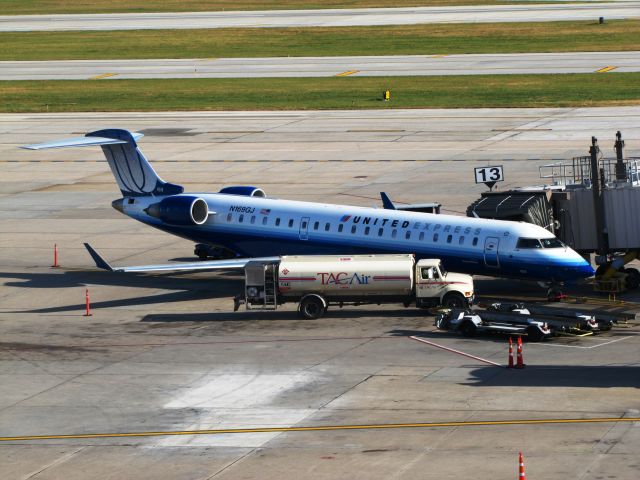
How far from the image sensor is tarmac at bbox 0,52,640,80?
362 ft

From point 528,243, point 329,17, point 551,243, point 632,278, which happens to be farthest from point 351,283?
point 329,17

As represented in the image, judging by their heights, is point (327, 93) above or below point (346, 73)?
below

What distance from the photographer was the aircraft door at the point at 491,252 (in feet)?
149

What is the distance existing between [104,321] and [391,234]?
10.6m

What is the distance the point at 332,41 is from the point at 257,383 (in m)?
101

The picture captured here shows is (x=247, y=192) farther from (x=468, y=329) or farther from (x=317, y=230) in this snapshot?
(x=468, y=329)

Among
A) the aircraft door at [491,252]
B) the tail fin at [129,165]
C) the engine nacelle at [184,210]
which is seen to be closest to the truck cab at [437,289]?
the aircraft door at [491,252]

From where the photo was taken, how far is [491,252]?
149 feet

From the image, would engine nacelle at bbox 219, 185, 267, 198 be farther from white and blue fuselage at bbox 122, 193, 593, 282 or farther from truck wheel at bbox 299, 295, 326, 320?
truck wheel at bbox 299, 295, 326, 320

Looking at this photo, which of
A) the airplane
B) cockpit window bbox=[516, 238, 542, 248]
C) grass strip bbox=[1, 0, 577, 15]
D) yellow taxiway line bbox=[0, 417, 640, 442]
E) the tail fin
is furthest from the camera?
grass strip bbox=[1, 0, 577, 15]

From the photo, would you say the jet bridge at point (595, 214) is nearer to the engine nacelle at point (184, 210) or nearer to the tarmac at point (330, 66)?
the engine nacelle at point (184, 210)

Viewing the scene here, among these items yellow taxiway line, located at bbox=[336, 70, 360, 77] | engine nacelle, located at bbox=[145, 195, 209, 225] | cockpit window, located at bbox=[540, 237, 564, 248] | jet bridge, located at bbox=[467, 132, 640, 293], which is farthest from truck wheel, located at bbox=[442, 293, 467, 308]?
yellow taxiway line, located at bbox=[336, 70, 360, 77]

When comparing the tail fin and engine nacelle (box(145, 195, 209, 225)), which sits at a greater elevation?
the tail fin

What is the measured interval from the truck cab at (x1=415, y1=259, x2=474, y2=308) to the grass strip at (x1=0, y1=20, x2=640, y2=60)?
8048 centimetres
